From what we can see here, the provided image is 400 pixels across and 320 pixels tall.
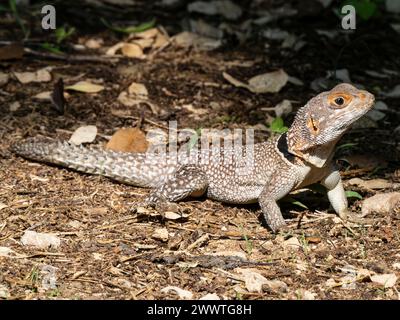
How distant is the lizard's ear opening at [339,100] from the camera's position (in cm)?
752

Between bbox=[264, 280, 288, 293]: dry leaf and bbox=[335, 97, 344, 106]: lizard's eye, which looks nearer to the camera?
bbox=[264, 280, 288, 293]: dry leaf

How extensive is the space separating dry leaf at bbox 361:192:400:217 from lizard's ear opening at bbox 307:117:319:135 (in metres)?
1.01

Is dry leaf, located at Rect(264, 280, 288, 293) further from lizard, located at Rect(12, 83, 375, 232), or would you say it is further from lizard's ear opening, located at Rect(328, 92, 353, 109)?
lizard's ear opening, located at Rect(328, 92, 353, 109)

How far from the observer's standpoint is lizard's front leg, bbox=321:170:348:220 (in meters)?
8.07

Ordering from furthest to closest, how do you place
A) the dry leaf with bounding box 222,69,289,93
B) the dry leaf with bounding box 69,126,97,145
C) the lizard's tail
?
the dry leaf with bounding box 222,69,289,93, the dry leaf with bounding box 69,126,97,145, the lizard's tail

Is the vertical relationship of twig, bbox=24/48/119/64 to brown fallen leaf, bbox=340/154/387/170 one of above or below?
below

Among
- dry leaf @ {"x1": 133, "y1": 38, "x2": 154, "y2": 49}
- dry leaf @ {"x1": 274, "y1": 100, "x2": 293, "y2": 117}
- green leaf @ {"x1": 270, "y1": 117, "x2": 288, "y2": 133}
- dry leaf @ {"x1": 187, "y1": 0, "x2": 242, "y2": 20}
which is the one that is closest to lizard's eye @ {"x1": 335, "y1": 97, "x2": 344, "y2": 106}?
green leaf @ {"x1": 270, "y1": 117, "x2": 288, "y2": 133}

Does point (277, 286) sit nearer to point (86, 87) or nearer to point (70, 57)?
point (86, 87)

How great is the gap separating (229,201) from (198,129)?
146 cm

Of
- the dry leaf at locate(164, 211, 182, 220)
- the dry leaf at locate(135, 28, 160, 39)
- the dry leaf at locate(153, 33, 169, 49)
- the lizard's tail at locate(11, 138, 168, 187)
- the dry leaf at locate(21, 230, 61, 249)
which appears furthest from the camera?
the dry leaf at locate(135, 28, 160, 39)

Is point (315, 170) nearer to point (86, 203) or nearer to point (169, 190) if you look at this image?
point (169, 190)

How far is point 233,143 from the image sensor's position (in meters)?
9.45

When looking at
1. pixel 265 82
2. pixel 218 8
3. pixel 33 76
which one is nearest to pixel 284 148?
pixel 265 82

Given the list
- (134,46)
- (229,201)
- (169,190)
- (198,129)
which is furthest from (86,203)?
(134,46)
